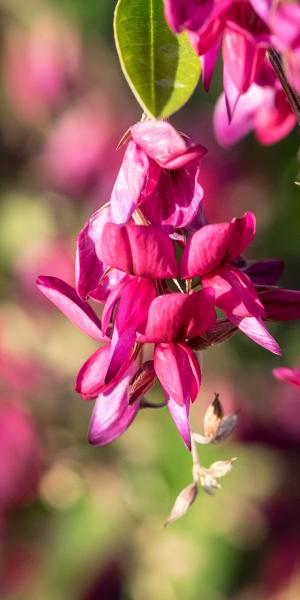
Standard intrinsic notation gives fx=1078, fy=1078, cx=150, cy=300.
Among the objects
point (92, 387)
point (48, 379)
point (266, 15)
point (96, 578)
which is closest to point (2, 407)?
point (48, 379)

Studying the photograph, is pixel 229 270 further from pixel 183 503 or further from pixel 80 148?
pixel 80 148

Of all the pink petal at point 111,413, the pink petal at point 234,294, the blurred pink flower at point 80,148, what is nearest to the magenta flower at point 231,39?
the pink petal at point 234,294

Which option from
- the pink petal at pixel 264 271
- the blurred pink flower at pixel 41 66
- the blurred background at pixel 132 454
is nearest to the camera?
the pink petal at pixel 264 271

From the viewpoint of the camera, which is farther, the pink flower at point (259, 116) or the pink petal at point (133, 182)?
the pink flower at point (259, 116)

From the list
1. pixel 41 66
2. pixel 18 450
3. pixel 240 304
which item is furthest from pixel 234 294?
pixel 41 66

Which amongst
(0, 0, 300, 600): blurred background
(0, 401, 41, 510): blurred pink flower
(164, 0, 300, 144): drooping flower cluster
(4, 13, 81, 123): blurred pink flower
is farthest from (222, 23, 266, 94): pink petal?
(4, 13, 81, 123): blurred pink flower

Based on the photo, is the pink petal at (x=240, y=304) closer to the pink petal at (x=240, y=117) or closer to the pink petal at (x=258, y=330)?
the pink petal at (x=258, y=330)

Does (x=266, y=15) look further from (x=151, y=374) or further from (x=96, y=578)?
(x=96, y=578)

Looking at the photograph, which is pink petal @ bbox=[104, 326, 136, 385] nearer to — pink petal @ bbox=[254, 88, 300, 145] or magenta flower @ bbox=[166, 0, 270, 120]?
magenta flower @ bbox=[166, 0, 270, 120]

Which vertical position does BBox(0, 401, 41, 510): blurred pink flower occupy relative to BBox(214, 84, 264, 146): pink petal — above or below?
below
